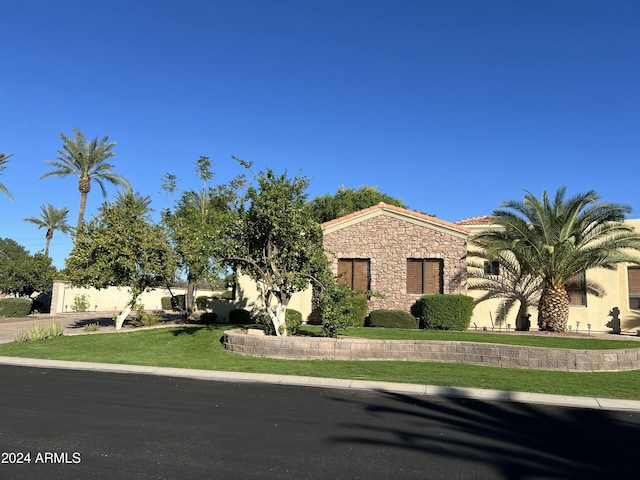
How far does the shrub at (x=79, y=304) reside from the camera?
36.0 meters

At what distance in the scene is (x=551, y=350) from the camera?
13242mm

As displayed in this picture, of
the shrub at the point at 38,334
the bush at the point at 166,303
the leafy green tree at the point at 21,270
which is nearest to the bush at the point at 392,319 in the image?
the shrub at the point at 38,334

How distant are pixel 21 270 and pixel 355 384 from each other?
30.0m

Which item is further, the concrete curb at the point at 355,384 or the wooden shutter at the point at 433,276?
the wooden shutter at the point at 433,276

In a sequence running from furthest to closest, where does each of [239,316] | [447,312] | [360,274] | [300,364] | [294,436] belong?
[239,316], [360,274], [447,312], [300,364], [294,436]

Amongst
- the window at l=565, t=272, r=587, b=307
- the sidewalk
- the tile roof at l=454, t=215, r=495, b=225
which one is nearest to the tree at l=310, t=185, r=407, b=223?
the tile roof at l=454, t=215, r=495, b=225

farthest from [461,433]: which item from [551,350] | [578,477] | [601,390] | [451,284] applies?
[451,284]

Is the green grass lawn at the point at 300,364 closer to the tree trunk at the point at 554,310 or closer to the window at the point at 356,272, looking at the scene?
the tree trunk at the point at 554,310

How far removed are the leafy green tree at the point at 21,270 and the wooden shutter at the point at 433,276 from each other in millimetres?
24521

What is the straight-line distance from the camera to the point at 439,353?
46.9 ft

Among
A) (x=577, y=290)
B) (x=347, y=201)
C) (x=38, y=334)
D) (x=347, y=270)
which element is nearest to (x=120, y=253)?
(x=38, y=334)

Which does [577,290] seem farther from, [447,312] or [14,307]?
[14,307]

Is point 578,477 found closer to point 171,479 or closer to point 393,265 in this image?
point 171,479

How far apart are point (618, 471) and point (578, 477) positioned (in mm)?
693
